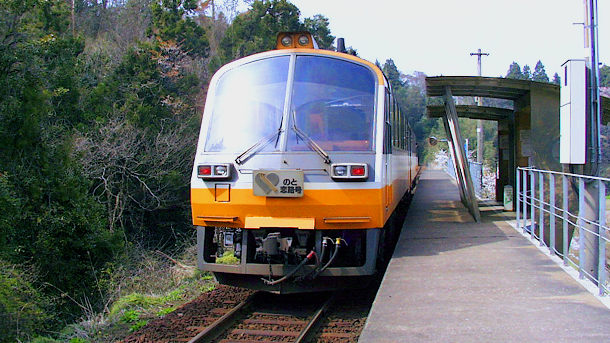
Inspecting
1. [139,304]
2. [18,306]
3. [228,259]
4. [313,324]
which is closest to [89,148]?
[18,306]

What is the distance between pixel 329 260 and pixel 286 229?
0.62 m

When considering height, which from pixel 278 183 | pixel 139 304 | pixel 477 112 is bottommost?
pixel 139 304

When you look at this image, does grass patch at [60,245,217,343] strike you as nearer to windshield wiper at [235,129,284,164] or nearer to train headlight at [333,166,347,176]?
windshield wiper at [235,129,284,164]

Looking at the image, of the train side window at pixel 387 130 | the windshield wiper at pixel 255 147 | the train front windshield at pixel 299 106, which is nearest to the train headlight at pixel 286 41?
the train front windshield at pixel 299 106

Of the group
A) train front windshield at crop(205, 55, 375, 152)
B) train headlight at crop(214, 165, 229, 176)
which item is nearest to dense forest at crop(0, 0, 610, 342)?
train headlight at crop(214, 165, 229, 176)

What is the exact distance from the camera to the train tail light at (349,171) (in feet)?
Answer: 21.9

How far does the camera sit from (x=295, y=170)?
670cm

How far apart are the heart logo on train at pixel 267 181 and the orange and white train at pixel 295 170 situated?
0.01 metres

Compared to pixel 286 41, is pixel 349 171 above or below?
below

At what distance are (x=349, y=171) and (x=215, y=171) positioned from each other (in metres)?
1.57

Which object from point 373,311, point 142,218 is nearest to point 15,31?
point 142,218

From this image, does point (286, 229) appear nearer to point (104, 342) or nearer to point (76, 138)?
point (104, 342)

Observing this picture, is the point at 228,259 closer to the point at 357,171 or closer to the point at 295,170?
the point at 295,170

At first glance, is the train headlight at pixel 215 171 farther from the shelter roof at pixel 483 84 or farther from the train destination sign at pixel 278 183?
the shelter roof at pixel 483 84
